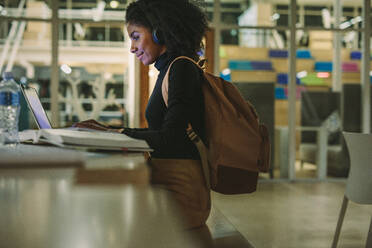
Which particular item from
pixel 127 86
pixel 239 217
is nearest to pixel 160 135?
pixel 239 217

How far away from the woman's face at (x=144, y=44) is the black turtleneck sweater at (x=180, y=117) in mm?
201

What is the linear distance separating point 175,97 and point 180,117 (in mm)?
65

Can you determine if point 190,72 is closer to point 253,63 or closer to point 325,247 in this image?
point 325,247

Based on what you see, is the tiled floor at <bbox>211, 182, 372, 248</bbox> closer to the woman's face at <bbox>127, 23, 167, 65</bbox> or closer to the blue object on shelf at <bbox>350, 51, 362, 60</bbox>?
the woman's face at <bbox>127, 23, 167, 65</bbox>

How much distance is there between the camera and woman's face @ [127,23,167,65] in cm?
146

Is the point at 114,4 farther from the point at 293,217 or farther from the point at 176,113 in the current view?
the point at 176,113

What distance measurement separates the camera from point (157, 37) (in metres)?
1.43

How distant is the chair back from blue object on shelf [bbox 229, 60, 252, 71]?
179 inches

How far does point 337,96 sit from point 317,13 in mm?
1588

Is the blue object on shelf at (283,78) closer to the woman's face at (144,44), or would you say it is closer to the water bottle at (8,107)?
the water bottle at (8,107)

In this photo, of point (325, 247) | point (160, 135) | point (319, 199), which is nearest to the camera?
point (160, 135)

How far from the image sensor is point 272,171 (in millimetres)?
6906

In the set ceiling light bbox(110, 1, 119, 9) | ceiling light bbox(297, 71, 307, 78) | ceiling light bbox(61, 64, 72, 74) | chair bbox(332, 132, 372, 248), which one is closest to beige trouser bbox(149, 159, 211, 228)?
chair bbox(332, 132, 372, 248)

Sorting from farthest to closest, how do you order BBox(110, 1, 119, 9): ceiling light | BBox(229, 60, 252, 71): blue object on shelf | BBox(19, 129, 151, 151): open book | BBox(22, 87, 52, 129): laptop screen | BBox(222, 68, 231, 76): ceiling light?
BBox(229, 60, 252, 71): blue object on shelf < BBox(222, 68, 231, 76): ceiling light < BBox(110, 1, 119, 9): ceiling light < BBox(22, 87, 52, 129): laptop screen < BBox(19, 129, 151, 151): open book
